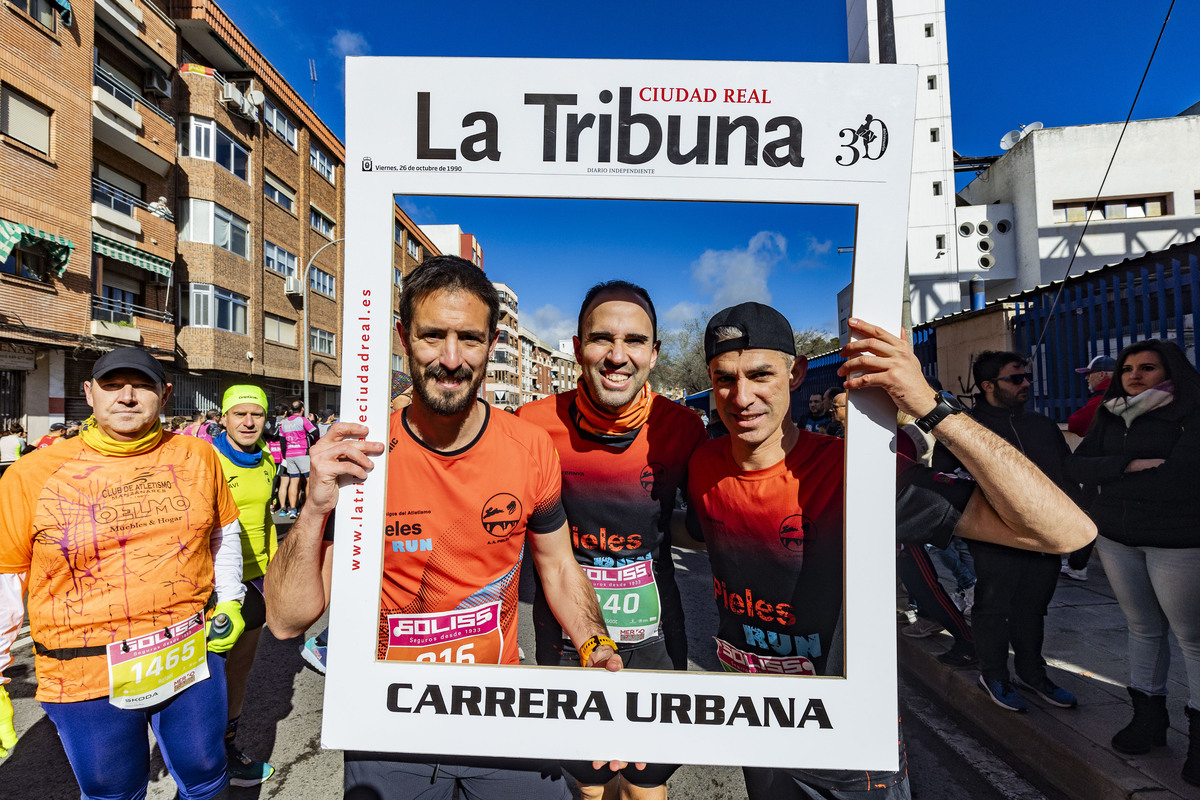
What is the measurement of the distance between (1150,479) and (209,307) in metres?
24.2

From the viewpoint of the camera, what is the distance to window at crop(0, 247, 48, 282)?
1331 cm

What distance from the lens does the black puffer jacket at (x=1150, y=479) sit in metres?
2.75

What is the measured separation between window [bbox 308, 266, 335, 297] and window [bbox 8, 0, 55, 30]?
13.1 m

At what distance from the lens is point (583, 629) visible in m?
1.70

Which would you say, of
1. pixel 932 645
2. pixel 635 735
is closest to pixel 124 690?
pixel 635 735

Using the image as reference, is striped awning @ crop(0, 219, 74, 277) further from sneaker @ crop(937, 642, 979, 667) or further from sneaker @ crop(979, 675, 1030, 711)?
sneaker @ crop(979, 675, 1030, 711)

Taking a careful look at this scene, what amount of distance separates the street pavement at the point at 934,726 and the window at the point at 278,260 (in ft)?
74.6

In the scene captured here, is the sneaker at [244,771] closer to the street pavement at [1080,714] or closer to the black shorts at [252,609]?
the black shorts at [252,609]

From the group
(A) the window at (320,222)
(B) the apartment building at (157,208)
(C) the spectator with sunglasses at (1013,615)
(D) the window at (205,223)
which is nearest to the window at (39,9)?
(B) the apartment building at (157,208)

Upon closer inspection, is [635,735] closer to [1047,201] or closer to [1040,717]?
[1040,717]

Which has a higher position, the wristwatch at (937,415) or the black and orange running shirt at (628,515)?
the wristwatch at (937,415)

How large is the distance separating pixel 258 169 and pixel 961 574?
90.0 ft

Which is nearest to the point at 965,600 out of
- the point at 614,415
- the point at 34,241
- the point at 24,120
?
the point at 614,415

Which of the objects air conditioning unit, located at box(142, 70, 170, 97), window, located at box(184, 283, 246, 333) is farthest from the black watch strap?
air conditioning unit, located at box(142, 70, 170, 97)
